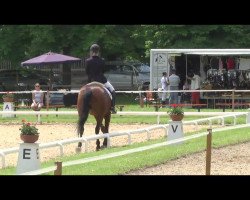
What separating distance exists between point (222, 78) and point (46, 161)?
2040 centimetres

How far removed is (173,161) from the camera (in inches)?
563

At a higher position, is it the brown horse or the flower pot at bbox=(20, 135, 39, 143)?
the brown horse

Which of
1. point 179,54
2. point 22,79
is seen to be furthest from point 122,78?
point 179,54

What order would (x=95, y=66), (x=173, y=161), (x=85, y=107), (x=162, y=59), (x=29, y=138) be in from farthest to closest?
(x=162, y=59)
(x=95, y=66)
(x=85, y=107)
(x=173, y=161)
(x=29, y=138)

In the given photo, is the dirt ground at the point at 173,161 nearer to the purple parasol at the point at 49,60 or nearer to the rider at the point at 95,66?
the rider at the point at 95,66

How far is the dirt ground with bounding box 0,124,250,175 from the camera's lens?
1308cm

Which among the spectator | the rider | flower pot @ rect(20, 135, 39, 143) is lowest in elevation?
flower pot @ rect(20, 135, 39, 143)

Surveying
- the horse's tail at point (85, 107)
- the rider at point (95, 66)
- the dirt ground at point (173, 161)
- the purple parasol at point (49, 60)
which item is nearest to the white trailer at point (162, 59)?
the purple parasol at point (49, 60)

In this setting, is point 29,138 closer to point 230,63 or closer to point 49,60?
point 230,63

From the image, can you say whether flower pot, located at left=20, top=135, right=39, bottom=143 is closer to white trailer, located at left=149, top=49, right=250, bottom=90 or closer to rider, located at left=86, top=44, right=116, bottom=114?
rider, located at left=86, top=44, right=116, bottom=114

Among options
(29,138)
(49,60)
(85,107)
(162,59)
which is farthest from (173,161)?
(49,60)

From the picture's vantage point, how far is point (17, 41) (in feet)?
137

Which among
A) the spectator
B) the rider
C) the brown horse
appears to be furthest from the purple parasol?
the brown horse

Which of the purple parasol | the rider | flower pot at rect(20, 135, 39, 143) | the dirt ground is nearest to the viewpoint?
flower pot at rect(20, 135, 39, 143)
